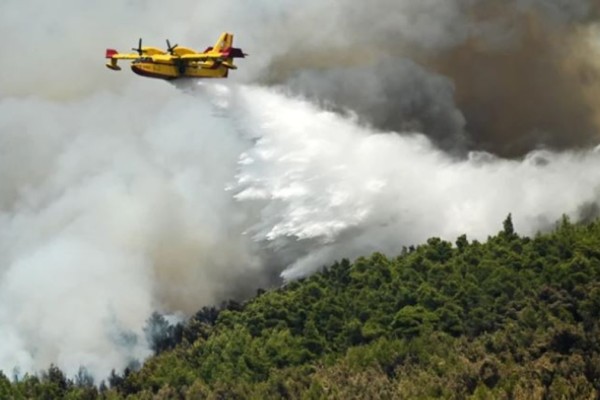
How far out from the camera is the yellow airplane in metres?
100

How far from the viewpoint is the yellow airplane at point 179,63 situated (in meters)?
100

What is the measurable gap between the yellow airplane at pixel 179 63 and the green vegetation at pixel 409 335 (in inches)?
1021

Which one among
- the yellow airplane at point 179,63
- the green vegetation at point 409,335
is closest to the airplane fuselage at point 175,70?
the yellow airplane at point 179,63

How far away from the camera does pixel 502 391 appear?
295ft

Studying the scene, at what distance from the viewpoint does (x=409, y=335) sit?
118688 mm

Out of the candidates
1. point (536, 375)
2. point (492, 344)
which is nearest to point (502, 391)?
point (536, 375)

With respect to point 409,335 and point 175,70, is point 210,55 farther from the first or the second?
point 409,335

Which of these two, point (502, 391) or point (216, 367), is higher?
point (216, 367)

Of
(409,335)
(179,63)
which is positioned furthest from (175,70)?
(409,335)

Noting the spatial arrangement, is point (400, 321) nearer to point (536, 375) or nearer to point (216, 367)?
point (216, 367)

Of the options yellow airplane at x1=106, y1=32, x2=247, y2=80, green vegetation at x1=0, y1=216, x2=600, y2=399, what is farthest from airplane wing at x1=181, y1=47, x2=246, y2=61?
green vegetation at x1=0, y1=216, x2=600, y2=399

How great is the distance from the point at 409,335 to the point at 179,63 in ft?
113

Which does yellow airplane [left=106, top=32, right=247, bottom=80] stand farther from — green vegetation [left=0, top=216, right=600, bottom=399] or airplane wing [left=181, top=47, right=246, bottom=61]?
green vegetation [left=0, top=216, right=600, bottom=399]

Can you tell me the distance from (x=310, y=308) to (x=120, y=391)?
20833 millimetres
